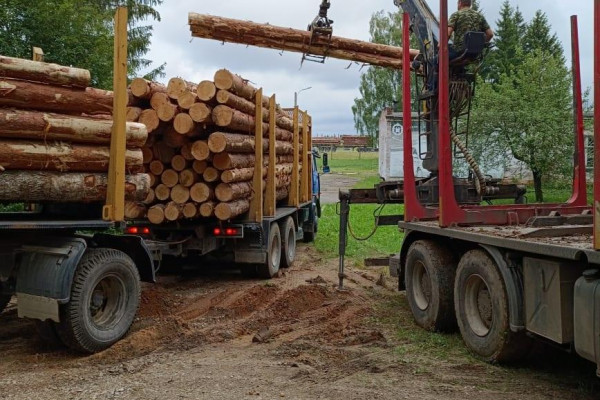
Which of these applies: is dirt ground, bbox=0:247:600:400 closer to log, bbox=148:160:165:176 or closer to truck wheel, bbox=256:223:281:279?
truck wheel, bbox=256:223:281:279

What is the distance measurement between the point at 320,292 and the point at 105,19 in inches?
506

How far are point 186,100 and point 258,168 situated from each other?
1.76 meters

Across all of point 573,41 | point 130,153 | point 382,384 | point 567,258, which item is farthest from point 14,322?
point 573,41

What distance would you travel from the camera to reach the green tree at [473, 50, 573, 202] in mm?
20484

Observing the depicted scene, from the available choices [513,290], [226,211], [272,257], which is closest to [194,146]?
[226,211]

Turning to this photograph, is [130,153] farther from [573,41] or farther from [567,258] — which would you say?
[573,41]

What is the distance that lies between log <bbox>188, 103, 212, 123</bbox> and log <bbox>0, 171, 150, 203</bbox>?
254cm

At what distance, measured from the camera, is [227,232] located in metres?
9.05

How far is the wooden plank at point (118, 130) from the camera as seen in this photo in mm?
5895

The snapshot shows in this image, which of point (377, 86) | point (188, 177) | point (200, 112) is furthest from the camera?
point (377, 86)

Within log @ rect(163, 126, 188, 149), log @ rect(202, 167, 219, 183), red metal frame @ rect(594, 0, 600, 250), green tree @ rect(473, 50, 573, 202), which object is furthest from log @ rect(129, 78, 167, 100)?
green tree @ rect(473, 50, 573, 202)

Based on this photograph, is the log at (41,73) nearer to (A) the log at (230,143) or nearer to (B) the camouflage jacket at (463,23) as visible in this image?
(A) the log at (230,143)

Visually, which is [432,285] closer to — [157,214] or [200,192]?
[200,192]

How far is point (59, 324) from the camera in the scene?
5.52 meters
